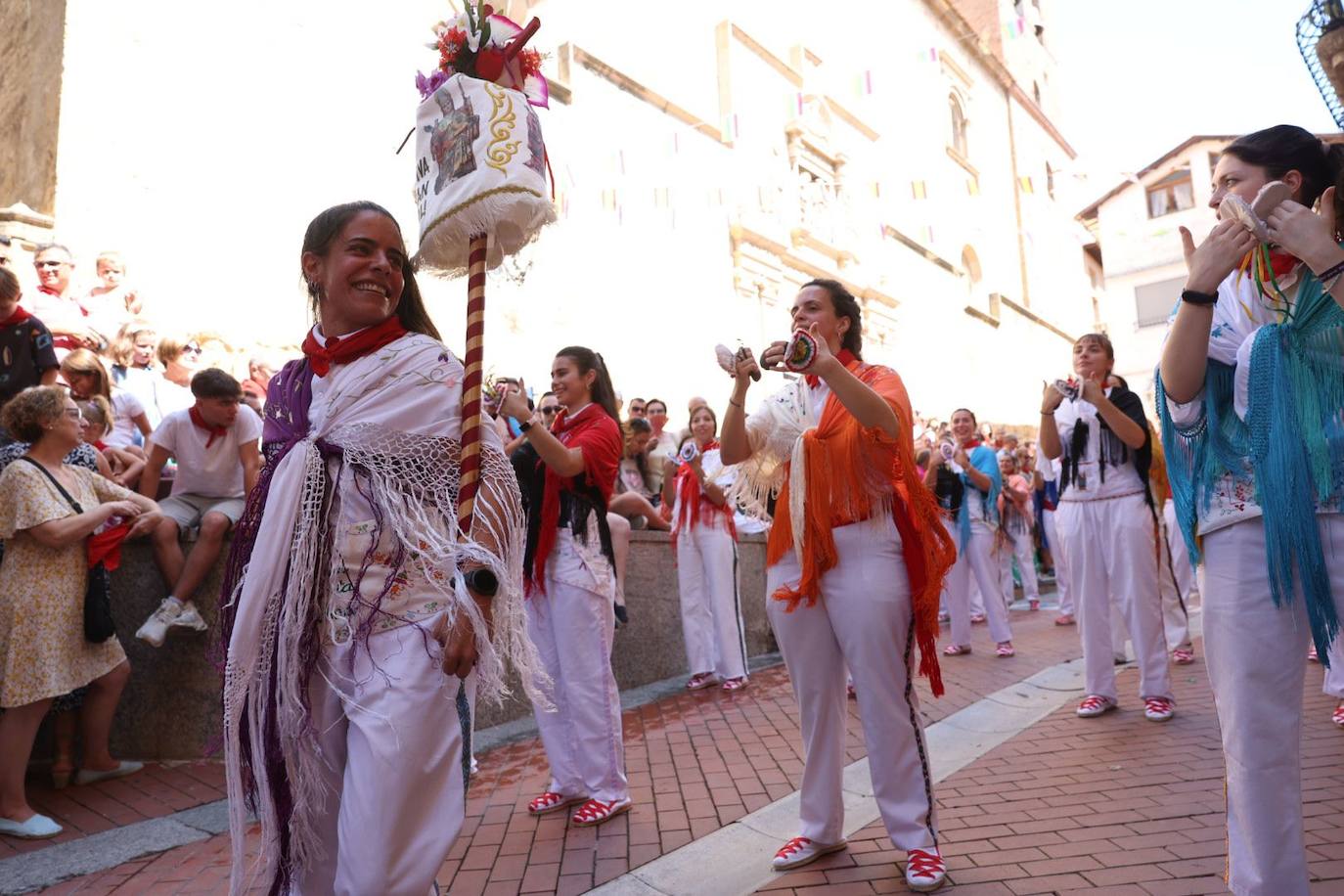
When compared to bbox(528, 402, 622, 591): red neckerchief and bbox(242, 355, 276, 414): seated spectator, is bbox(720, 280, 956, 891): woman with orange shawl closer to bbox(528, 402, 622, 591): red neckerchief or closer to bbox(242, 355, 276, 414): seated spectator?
bbox(528, 402, 622, 591): red neckerchief

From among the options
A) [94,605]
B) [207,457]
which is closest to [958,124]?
[207,457]

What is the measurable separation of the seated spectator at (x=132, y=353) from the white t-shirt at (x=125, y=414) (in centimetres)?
36

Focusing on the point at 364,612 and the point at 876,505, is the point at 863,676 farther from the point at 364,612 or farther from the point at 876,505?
the point at 364,612

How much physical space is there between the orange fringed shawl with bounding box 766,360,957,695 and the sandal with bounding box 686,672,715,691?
158 inches

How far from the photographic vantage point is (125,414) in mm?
6988

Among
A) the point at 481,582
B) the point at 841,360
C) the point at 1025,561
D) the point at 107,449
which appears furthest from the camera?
the point at 1025,561

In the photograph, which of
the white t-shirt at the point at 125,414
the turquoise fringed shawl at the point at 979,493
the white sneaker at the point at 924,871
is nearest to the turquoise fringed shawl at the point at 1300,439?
the white sneaker at the point at 924,871

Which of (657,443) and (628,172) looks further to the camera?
(628,172)

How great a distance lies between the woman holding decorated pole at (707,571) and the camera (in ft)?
24.6

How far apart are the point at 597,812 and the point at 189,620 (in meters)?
2.51

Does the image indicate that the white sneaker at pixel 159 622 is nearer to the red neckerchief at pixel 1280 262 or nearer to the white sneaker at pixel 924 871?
the white sneaker at pixel 924 871

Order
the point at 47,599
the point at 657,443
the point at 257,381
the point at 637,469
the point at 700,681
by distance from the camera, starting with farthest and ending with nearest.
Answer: the point at 657,443 < the point at 637,469 < the point at 257,381 < the point at 700,681 < the point at 47,599

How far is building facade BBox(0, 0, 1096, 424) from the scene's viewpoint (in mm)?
9812

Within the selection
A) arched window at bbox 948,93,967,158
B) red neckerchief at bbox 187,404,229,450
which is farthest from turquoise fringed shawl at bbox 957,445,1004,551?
arched window at bbox 948,93,967,158
